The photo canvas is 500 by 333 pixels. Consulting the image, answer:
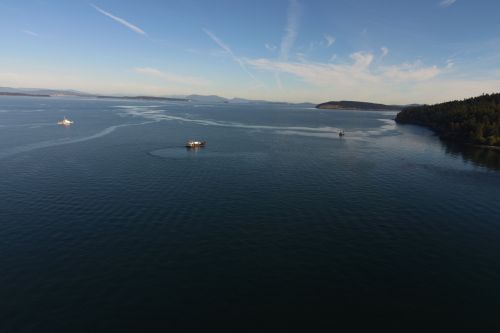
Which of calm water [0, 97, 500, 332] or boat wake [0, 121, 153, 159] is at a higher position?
calm water [0, 97, 500, 332]

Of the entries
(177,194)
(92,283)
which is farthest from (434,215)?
(92,283)

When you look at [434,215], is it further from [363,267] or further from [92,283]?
[92,283]

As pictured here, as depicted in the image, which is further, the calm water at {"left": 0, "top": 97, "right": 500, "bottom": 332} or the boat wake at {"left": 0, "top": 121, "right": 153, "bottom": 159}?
the boat wake at {"left": 0, "top": 121, "right": 153, "bottom": 159}

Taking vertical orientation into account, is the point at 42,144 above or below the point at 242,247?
below

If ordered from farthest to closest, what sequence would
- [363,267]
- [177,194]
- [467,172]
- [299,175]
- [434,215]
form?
[467,172] < [299,175] < [177,194] < [434,215] < [363,267]

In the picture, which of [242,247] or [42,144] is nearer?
[242,247]

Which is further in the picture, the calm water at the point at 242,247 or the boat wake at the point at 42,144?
the boat wake at the point at 42,144

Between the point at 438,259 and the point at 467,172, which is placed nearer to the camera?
the point at 438,259

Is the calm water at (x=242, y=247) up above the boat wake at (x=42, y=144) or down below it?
above
